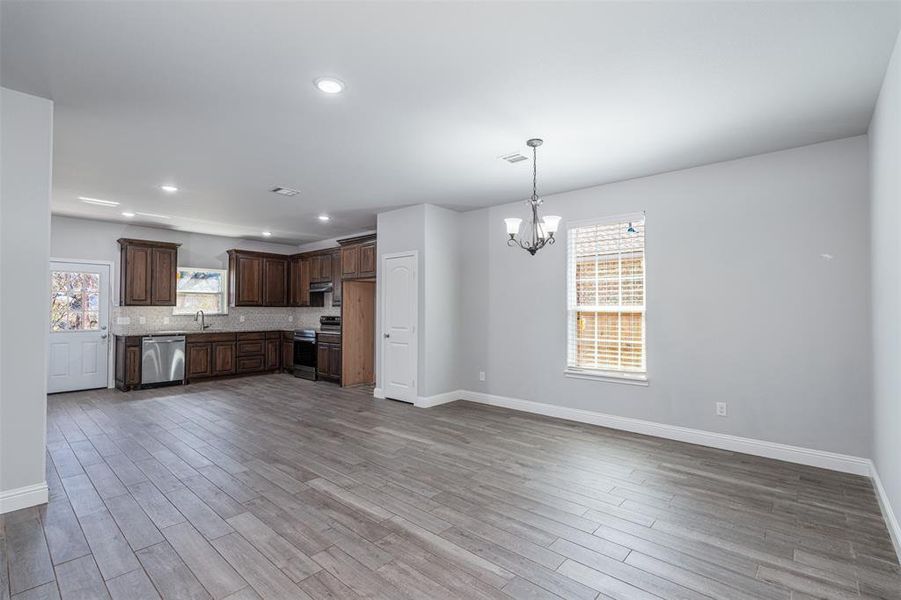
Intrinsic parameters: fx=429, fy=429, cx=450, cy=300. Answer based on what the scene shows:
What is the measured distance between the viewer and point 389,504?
296cm

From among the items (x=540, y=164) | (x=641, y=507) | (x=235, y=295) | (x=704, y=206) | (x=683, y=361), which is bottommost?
(x=641, y=507)

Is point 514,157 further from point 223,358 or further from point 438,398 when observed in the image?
point 223,358

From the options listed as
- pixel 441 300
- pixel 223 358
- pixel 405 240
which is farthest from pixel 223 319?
pixel 441 300

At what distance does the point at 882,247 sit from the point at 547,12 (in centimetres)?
269

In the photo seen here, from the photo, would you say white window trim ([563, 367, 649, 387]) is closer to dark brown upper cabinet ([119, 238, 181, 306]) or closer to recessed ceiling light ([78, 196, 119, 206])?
recessed ceiling light ([78, 196, 119, 206])

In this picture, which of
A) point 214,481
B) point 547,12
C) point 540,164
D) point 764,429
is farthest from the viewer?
point 540,164

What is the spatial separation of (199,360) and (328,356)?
2.31m

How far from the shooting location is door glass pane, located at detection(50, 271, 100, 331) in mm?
6719

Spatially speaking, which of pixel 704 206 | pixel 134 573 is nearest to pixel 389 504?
pixel 134 573

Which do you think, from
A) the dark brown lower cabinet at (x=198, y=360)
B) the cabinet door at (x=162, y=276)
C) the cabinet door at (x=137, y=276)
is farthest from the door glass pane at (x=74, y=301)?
the dark brown lower cabinet at (x=198, y=360)

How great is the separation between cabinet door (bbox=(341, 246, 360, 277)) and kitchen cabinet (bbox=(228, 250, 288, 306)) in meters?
2.44

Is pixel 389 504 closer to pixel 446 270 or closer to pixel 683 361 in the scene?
pixel 683 361

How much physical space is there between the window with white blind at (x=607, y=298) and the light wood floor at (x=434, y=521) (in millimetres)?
863

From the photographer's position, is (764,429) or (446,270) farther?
(446,270)
